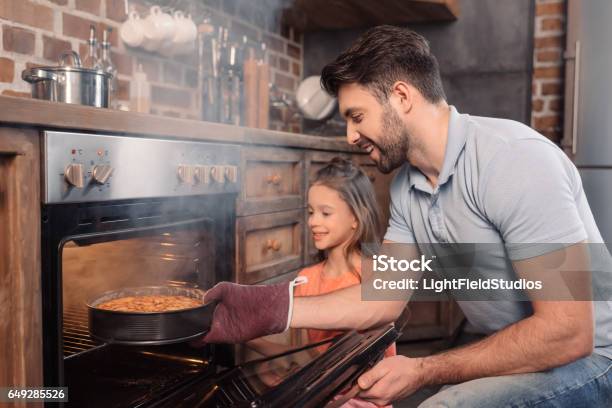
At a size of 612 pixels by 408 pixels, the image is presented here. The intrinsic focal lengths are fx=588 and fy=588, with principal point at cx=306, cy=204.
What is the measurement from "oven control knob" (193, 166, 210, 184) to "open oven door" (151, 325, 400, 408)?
1.59 feet

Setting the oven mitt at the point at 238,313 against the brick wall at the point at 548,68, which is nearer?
the oven mitt at the point at 238,313

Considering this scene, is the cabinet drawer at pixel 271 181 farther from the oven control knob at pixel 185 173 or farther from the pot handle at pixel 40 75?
the pot handle at pixel 40 75

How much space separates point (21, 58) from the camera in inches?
64.3

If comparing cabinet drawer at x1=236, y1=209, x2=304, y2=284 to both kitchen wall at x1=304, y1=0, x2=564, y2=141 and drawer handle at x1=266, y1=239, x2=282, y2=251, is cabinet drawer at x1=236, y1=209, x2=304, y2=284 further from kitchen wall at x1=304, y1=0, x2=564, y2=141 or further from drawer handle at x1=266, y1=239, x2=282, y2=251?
kitchen wall at x1=304, y1=0, x2=564, y2=141

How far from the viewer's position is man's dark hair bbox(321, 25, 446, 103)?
1380mm

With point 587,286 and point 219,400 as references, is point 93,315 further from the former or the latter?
point 587,286

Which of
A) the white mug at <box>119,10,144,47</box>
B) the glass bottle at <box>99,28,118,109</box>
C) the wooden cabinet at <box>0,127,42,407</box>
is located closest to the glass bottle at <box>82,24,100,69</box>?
the glass bottle at <box>99,28,118,109</box>

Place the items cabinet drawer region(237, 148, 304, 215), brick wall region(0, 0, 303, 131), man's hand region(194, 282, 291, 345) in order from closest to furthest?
man's hand region(194, 282, 291, 345)
brick wall region(0, 0, 303, 131)
cabinet drawer region(237, 148, 304, 215)

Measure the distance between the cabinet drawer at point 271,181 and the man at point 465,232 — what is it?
39 cm

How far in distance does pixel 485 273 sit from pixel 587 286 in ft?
0.83

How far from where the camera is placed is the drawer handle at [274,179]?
1862 millimetres

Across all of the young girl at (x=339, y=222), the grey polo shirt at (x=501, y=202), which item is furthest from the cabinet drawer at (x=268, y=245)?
the grey polo shirt at (x=501, y=202)

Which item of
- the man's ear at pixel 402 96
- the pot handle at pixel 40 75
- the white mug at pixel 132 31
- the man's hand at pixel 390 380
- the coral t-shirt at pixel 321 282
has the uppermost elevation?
the white mug at pixel 132 31

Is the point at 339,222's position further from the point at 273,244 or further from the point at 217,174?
the point at 217,174
